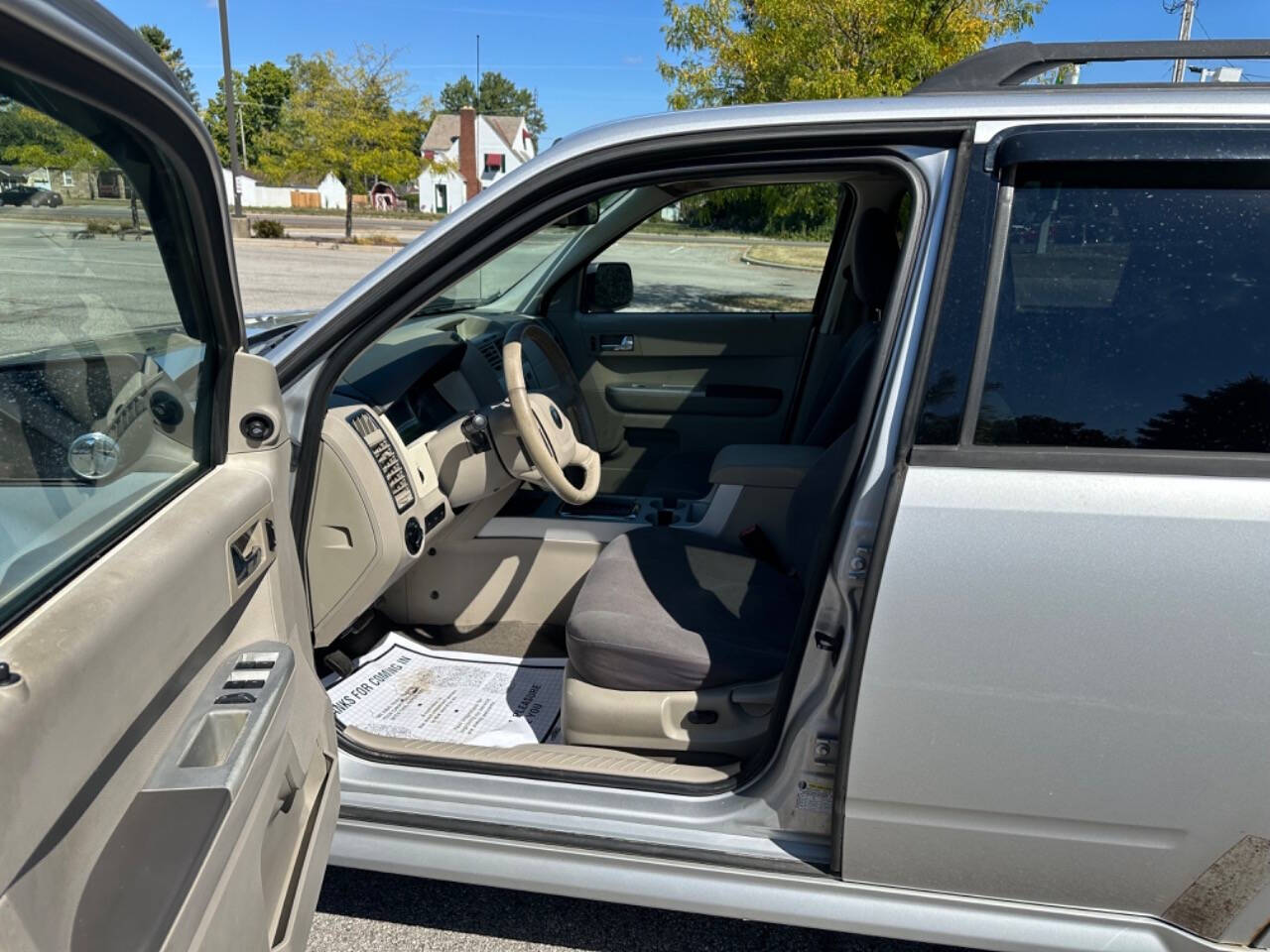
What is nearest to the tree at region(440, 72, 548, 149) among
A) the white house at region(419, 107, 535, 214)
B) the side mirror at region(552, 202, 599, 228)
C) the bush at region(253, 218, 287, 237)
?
the white house at region(419, 107, 535, 214)

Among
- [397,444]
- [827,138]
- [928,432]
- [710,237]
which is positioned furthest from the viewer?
[710,237]

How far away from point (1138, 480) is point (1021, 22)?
6915 millimetres

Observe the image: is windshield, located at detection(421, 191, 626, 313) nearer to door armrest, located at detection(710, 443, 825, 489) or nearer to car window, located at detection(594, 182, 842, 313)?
car window, located at detection(594, 182, 842, 313)

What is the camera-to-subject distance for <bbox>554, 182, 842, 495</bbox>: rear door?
4.12 m

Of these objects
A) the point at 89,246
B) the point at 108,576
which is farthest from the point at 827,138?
the point at 108,576

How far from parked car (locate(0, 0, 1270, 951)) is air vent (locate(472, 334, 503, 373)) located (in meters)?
0.85

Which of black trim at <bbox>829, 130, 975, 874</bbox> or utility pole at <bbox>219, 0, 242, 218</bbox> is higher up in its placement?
utility pole at <bbox>219, 0, 242, 218</bbox>

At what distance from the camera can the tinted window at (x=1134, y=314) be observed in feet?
4.67

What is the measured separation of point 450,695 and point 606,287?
2.21 m

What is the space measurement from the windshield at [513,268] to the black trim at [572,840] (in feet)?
6.84

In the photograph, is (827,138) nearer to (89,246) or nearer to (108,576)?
(89,246)

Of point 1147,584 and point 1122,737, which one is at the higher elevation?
point 1147,584

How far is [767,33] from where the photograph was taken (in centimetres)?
687

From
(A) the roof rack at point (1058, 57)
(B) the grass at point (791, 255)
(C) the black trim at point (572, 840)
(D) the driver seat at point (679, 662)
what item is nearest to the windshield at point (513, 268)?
(B) the grass at point (791, 255)
